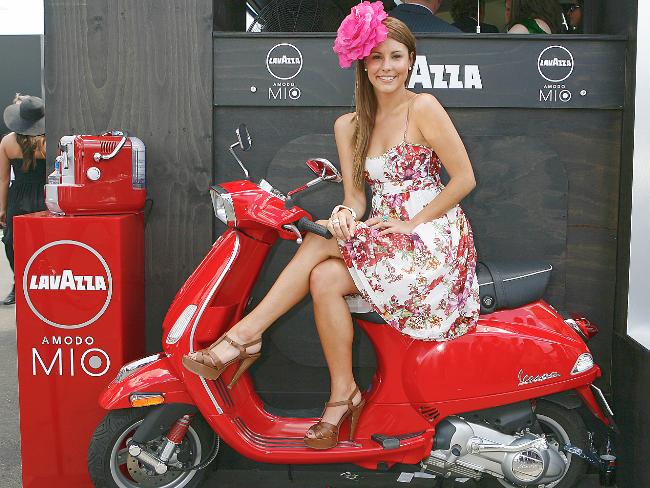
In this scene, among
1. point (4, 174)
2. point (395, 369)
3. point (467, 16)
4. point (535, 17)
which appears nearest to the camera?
point (395, 369)

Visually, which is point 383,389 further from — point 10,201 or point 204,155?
point 10,201

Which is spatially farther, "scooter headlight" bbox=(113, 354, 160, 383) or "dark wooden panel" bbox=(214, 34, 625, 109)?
"dark wooden panel" bbox=(214, 34, 625, 109)

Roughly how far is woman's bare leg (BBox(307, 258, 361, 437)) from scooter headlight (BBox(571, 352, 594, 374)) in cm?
78

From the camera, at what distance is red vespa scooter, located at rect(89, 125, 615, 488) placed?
276cm

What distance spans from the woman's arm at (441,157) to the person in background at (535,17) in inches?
37.3

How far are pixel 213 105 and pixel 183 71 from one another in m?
0.18

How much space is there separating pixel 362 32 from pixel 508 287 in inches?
40.0

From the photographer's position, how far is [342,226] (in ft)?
8.68

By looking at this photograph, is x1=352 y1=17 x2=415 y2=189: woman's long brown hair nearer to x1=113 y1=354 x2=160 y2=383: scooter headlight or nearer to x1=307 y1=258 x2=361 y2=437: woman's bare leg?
x1=307 y1=258 x2=361 y2=437: woman's bare leg

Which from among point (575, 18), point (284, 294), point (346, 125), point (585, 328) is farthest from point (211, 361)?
point (575, 18)

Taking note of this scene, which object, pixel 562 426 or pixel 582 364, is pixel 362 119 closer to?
pixel 582 364

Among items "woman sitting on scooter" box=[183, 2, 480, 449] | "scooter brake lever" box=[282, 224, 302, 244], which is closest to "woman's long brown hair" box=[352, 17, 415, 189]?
"woman sitting on scooter" box=[183, 2, 480, 449]

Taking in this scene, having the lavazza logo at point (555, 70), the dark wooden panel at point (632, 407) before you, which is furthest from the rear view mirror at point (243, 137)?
the dark wooden panel at point (632, 407)

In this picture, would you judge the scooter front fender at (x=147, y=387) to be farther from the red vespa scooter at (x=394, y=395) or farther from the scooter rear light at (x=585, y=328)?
the scooter rear light at (x=585, y=328)
